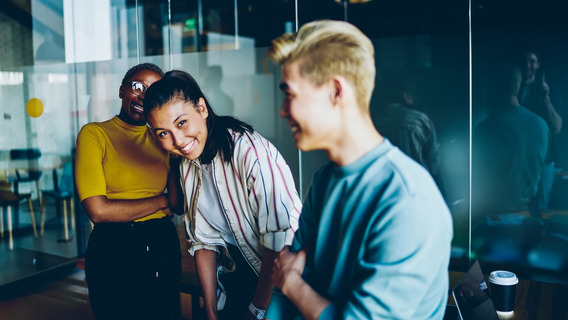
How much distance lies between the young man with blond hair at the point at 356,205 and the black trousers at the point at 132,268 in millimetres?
1071

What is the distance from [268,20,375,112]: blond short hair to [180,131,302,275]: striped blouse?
566 millimetres

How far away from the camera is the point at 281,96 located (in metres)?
3.93

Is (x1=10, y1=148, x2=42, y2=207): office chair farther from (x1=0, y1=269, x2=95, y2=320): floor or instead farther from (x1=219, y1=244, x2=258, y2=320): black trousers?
(x1=219, y1=244, x2=258, y2=320): black trousers

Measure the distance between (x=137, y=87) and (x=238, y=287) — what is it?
883 mm

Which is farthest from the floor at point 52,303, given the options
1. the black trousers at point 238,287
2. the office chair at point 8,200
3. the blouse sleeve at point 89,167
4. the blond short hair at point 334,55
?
the blond short hair at point 334,55

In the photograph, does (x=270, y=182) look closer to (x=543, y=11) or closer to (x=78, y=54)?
(x=543, y=11)

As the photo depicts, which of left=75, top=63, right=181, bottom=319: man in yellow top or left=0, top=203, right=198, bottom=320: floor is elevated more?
left=75, top=63, right=181, bottom=319: man in yellow top

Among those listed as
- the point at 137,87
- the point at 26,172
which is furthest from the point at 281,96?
the point at 26,172

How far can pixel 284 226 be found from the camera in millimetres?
1361

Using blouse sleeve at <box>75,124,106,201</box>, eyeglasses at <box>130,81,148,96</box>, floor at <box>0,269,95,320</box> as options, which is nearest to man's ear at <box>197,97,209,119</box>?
eyeglasses at <box>130,81,148,96</box>

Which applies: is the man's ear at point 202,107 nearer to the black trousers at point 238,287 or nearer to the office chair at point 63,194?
the black trousers at point 238,287

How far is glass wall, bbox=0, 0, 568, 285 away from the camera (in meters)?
3.15

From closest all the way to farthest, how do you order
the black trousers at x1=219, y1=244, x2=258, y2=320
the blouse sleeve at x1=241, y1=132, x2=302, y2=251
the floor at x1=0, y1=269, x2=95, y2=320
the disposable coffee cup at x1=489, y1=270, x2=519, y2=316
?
1. the blouse sleeve at x1=241, y1=132, x2=302, y2=251
2. the disposable coffee cup at x1=489, y1=270, x2=519, y2=316
3. the black trousers at x1=219, y1=244, x2=258, y2=320
4. the floor at x1=0, y1=269, x2=95, y2=320

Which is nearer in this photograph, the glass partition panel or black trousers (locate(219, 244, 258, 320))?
black trousers (locate(219, 244, 258, 320))
